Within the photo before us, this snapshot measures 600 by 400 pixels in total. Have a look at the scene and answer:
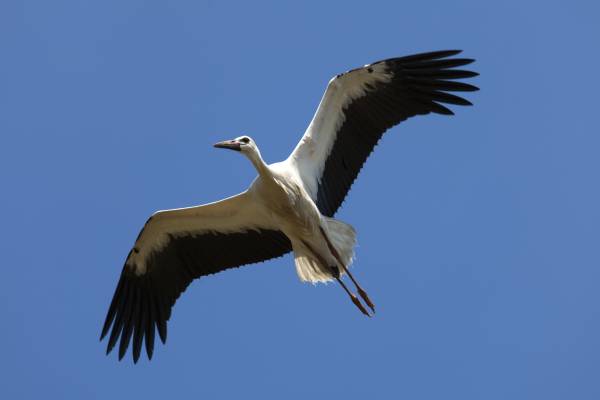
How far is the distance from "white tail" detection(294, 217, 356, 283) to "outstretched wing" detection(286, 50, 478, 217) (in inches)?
11.5

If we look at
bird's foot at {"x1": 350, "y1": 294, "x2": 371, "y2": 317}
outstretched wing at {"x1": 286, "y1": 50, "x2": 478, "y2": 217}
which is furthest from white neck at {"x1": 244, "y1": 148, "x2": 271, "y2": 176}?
bird's foot at {"x1": 350, "y1": 294, "x2": 371, "y2": 317}

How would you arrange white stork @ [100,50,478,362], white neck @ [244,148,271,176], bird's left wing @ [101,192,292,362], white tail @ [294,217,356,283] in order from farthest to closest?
bird's left wing @ [101,192,292,362] < white tail @ [294,217,356,283] < white stork @ [100,50,478,362] < white neck @ [244,148,271,176]

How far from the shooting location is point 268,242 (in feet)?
35.7

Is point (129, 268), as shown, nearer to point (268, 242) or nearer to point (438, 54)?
point (268, 242)

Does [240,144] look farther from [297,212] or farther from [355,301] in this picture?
[355,301]

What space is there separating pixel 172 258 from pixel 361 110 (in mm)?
2422

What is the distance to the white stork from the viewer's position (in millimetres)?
10141

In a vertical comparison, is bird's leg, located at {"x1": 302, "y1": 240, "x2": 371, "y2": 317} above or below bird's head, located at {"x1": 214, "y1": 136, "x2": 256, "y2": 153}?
below

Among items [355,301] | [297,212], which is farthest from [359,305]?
[297,212]

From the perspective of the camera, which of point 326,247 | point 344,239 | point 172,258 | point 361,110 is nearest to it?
point 326,247

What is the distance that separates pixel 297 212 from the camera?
9969mm

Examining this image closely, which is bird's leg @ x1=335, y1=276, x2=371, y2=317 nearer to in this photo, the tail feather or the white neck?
the tail feather

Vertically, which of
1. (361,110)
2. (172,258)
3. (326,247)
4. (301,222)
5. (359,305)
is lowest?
(359,305)

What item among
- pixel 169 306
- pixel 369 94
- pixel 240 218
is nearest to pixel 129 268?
pixel 169 306
